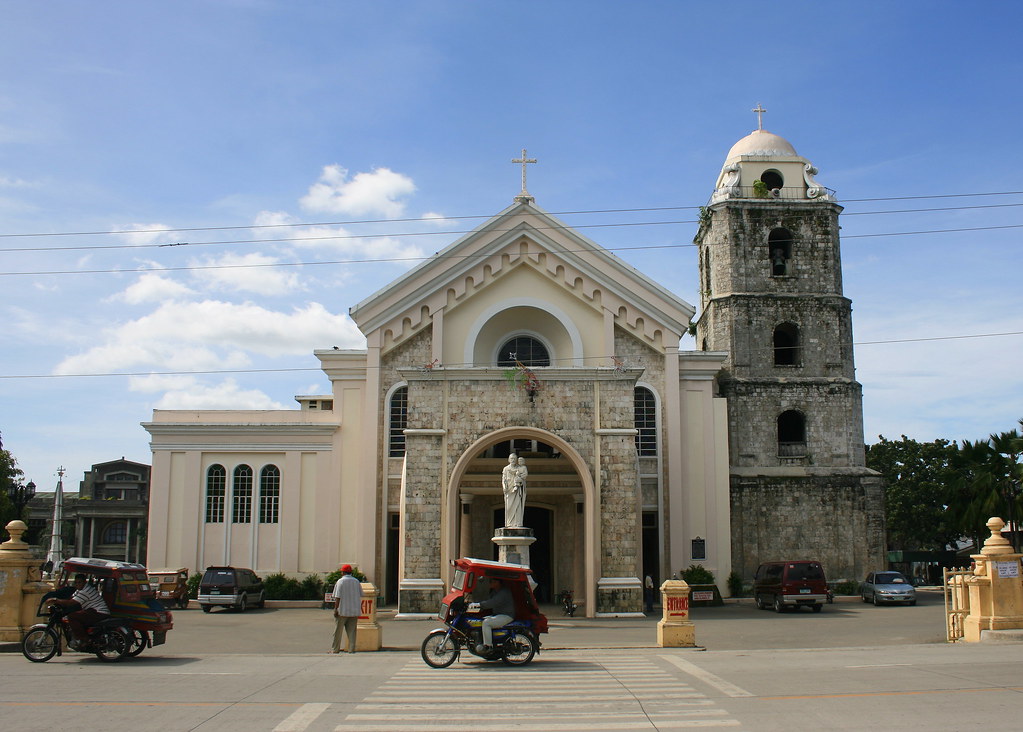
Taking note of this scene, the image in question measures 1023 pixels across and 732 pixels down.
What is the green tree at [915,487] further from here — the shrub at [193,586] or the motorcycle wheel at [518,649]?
the motorcycle wheel at [518,649]

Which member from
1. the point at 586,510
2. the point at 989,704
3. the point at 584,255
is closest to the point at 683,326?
the point at 584,255

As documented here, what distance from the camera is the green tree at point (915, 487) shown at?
55344 mm

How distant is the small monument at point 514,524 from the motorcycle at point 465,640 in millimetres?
9068

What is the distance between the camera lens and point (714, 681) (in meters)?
12.9

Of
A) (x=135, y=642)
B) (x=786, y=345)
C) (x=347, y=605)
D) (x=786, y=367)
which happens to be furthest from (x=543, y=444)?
(x=135, y=642)

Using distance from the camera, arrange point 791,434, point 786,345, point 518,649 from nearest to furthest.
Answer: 1. point 518,649
2. point 791,434
3. point 786,345

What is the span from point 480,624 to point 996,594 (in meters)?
10.3

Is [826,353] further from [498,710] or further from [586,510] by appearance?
[498,710]

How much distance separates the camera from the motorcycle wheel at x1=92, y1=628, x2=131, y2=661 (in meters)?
15.3

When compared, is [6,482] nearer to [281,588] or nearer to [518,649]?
[281,588]

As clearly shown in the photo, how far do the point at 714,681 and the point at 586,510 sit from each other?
Result: 13.0 m

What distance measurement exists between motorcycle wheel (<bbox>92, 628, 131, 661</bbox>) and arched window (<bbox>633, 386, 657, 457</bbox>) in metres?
19.2

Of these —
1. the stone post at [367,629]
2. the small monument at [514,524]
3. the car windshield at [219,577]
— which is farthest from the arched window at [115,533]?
the stone post at [367,629]

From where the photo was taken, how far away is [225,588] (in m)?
28.6
